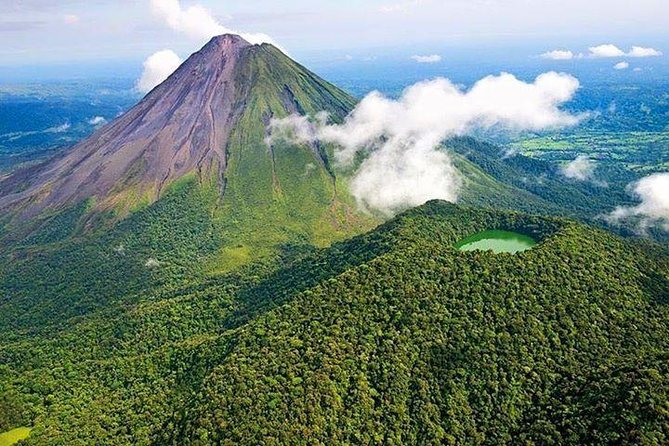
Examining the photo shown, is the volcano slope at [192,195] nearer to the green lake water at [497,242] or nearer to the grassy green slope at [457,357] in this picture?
the green lake water at [497,242]

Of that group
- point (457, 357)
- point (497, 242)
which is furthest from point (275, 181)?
point (457, 357)

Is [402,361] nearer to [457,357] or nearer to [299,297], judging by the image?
[457,357]

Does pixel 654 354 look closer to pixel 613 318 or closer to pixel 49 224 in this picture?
pixel 613 318

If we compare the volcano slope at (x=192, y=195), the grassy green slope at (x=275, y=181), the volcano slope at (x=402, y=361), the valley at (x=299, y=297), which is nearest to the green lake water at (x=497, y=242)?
the valley at (x=299, y=297)

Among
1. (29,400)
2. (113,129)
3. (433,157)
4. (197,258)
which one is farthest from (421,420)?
(113,129)

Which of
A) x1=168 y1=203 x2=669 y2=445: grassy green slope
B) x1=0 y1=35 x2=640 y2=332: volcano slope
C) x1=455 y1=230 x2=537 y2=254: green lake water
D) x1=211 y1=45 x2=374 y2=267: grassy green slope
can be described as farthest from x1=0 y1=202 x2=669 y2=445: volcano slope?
x1=211 y1=45 x2=374 y2=267: grassy green slope
